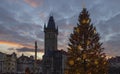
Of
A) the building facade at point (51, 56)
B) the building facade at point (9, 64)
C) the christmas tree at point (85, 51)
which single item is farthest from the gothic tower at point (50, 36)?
the christmas tree at point (85, 51)

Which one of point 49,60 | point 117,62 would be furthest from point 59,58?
point 117,62

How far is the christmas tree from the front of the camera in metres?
35.6

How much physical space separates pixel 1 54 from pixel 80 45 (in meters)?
161

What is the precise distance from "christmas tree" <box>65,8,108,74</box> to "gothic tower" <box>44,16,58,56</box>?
134m

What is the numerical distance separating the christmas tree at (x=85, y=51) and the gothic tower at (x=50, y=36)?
134281mm

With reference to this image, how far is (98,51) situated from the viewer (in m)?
36.2

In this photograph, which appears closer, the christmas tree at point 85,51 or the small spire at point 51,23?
the christmas tree at point 85,51

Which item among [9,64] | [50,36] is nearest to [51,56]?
[50,36]

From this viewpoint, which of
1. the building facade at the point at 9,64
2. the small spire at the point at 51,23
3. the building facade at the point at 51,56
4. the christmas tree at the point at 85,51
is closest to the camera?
the christmas tree at the point at 85,51

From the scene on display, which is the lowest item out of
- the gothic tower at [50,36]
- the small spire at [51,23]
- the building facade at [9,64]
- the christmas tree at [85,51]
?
the christmas tree at [85,51]

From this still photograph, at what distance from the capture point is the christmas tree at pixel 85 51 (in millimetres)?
35594

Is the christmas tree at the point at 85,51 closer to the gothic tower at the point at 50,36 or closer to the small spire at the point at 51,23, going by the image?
the gothic tower at the point at 50,36

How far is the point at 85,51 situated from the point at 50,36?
140 metres

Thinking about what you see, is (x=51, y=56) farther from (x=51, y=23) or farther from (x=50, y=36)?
(x=51, y=23)
